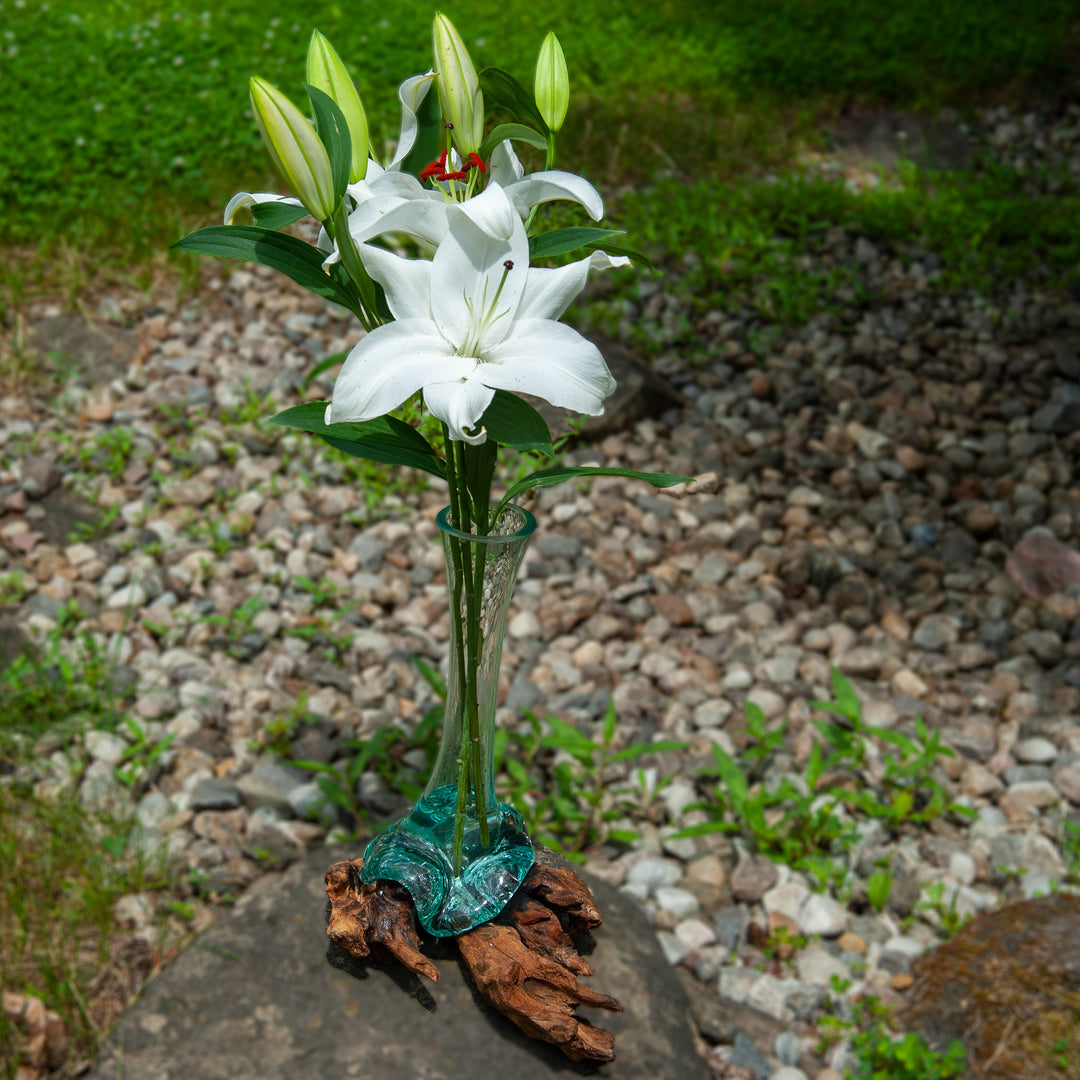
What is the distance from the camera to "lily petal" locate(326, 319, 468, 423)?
77cm

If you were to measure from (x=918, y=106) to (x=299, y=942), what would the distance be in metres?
4.72

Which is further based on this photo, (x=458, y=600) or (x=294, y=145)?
(x=458, y=600)

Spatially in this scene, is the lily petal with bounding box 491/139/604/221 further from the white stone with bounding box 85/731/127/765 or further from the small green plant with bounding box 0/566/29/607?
the small green plant with bounding box 0/566/29/607

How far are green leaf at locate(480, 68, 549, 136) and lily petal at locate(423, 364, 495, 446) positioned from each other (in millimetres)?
318

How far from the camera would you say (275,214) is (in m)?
0.87

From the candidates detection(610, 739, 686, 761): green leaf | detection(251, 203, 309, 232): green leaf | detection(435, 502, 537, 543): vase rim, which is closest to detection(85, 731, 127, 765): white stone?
detection(610, 739, 686, 761): green leaf

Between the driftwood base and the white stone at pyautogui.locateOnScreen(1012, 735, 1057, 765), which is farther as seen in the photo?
the white stone at pyautogui.locateOnScreen(1012, 735, 1057, 765)

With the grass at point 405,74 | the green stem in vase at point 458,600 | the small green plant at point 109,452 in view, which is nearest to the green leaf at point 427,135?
the green stem in vase at point 458,600

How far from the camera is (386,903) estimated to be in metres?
1.05

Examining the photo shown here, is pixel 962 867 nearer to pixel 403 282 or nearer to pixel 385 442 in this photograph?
pixel 385 442

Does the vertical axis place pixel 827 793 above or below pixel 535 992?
below

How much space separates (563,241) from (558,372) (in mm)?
176

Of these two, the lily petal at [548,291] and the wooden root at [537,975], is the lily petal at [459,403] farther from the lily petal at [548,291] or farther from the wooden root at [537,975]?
the wooden root at [537,975]

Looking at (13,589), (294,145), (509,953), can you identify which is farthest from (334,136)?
(13,589)
